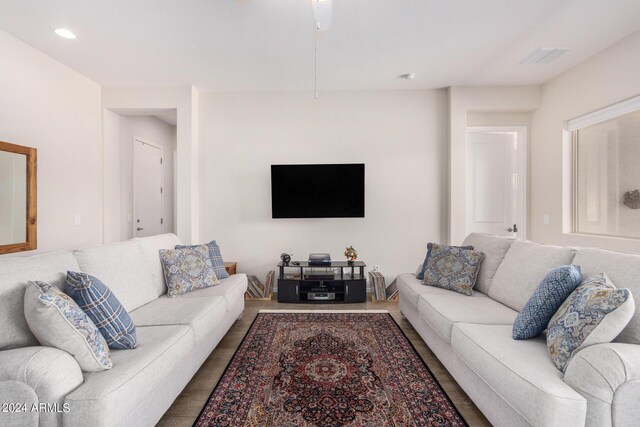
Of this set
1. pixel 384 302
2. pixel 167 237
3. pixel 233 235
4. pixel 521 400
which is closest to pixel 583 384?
pixel 521 400

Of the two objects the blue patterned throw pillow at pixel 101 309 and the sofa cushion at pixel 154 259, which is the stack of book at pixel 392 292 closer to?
the sofa cushion at pixel 154 259

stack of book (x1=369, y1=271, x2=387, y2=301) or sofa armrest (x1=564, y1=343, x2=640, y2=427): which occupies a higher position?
sofa armrest (x1=564, y1=343, x2=640, y2=427)

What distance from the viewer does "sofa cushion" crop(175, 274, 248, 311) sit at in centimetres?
252

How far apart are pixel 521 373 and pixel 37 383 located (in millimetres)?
1957

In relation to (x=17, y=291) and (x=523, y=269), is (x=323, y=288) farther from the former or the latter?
(x=17, y=291)

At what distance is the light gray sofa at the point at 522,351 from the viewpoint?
112 cm

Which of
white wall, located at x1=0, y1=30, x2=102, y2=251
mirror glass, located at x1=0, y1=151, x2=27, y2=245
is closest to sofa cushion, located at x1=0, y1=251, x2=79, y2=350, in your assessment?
mirror glass, located at x1=0, y1=151, x2=27, y2=245

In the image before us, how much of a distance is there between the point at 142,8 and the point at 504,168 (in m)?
4.50

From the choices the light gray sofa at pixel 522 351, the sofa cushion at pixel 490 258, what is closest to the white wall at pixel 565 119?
the sofa cushion at pixel 490 258

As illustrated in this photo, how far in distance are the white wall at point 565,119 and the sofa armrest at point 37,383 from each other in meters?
4.28

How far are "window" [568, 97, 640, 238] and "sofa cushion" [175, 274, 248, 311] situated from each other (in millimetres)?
3879

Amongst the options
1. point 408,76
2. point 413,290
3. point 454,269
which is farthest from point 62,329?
point 408,76

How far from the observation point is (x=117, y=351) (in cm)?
152

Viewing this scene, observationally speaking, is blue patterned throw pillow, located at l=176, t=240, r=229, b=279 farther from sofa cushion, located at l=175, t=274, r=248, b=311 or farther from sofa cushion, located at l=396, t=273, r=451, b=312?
sofa cushion, located at l=396, t=273, r=451, b=312
